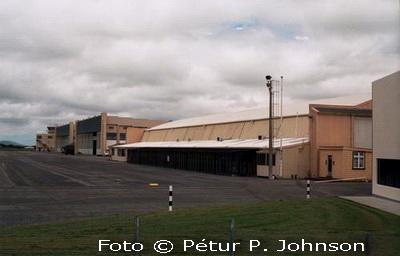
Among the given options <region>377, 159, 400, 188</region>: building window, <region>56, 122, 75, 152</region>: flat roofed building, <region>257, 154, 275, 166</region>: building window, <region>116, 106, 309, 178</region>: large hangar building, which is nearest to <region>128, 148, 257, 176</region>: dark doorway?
<region>116, 106, 309, 178</region>: large hangar building

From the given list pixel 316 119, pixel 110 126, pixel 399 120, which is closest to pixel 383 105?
pixel 399 120

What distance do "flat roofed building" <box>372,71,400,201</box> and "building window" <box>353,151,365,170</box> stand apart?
18.8 metres

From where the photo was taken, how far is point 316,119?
47.2 meters

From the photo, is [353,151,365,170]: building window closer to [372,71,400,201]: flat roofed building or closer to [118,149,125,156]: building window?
[372,71,400,201]: flat roofed building

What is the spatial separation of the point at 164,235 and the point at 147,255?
2446 millimetres

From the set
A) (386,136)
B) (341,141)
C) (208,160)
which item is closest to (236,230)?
(386,136)

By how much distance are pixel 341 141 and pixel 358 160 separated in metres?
3.10

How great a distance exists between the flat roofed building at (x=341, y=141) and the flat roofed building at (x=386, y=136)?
61.3 ft

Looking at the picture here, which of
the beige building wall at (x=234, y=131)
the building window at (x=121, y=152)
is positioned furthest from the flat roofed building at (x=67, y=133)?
the beige building wall at (x=234, y=131)

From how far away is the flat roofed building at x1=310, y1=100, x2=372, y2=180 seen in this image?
148 ft

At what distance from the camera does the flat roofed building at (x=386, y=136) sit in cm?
2388

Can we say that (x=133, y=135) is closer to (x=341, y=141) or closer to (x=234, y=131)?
(x=234, y=131)

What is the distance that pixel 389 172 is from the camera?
82.1 ft

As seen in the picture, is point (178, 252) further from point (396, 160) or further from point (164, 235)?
point (396, 160)
